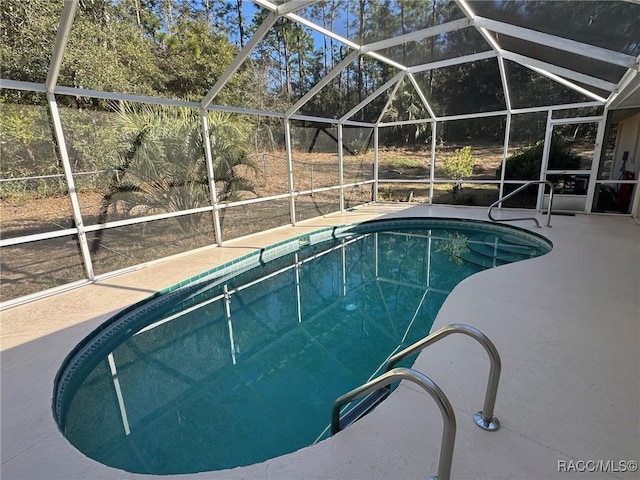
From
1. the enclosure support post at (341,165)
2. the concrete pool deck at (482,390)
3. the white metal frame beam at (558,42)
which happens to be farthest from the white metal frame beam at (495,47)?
the enclosure support post at (341,165)

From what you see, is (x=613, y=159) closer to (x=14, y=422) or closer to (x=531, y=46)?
(x=531, y=46)

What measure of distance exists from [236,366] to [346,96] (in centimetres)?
→ 638

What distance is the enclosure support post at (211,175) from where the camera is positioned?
5.68m

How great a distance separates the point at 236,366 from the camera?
334cm

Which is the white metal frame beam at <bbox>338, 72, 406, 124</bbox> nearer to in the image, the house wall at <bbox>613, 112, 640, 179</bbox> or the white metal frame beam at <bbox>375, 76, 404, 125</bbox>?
the white metal frame beam at <bbox>375, 76, 404, 125</bbox>

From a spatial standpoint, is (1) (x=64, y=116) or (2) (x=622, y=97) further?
(2) (x=622, y=97)

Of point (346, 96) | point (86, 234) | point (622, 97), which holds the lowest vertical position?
point (86, 234)

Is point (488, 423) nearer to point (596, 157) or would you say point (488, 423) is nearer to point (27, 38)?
point (596, 157)

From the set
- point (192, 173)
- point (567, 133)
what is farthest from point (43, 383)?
point (567, 133)

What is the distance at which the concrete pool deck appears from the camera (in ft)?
5.75

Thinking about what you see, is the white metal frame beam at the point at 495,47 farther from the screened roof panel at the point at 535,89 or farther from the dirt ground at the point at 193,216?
the dirt ground at the point at 193,216

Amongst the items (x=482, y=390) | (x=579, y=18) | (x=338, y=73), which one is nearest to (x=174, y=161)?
(x=338, y=73)

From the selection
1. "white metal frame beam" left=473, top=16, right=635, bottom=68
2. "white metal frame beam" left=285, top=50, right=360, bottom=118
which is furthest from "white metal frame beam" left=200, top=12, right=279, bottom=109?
"white metal frame beam" left=473, top=16, right=635, bottom=68

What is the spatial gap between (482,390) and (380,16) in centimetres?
490
